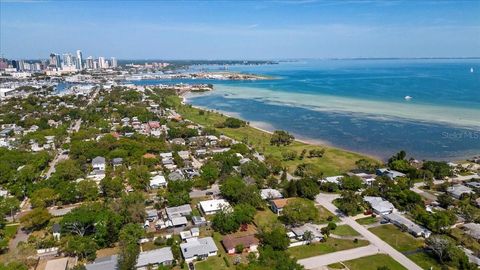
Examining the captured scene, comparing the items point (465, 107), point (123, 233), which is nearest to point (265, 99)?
point (465, 107)

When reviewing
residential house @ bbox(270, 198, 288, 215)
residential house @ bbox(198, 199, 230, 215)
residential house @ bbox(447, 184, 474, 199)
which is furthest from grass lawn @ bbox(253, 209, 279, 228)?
residential house @ bbox(447, 184, 474, 199)

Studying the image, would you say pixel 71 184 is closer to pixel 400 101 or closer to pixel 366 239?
pixel 366 239

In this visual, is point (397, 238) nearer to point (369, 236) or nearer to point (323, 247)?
point (369, 236)

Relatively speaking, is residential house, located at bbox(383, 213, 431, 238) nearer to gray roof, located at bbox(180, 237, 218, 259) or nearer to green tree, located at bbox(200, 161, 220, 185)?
gray roof, located at bbox(180, 237, 218, 259)

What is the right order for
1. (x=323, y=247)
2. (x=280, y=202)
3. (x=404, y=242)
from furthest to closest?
1. (x=280, y=202)
2. (x=404, y=242)
3. (x=323, y=247)

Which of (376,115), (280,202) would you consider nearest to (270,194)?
(280,202)

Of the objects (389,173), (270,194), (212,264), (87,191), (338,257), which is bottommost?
(212,264)

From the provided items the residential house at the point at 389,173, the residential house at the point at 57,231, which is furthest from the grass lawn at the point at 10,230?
the residential house at the point at 389,173
